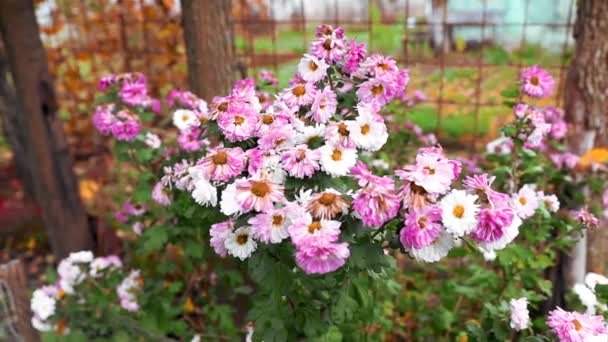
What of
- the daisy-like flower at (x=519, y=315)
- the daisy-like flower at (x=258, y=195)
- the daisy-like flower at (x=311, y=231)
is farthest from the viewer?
the daisy-like flower at (x=519, y=315)

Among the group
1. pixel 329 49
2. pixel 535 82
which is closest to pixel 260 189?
pixel 329 49

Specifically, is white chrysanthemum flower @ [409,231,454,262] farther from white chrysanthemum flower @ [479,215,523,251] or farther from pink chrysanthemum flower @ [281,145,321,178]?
pink chrysanthemum flower @ [281,145,321,178]

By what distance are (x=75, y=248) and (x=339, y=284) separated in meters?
2.00

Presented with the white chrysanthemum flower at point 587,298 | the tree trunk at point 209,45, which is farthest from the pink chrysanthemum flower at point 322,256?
the tree trunk at point 209,45

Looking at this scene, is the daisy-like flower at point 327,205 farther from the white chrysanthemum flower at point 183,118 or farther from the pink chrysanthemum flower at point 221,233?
the white chrysanthemum flower at point 183,118

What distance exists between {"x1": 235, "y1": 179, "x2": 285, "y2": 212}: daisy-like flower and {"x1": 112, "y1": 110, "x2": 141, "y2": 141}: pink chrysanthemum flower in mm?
856

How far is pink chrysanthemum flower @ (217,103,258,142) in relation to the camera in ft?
4.32

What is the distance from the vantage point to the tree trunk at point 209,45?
2.18m

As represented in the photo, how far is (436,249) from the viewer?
1.16m

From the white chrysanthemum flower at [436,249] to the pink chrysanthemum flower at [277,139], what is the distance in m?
0.36

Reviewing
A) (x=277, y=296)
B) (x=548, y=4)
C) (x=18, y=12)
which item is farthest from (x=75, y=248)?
(x=548, y=4)

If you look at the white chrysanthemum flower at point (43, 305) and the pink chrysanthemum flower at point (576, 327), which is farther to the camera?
the white chrysanthemum flower at point (43, 305)

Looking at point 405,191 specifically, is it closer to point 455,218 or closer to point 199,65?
point 455,218

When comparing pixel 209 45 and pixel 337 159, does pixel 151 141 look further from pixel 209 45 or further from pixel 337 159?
pixel 337 159
